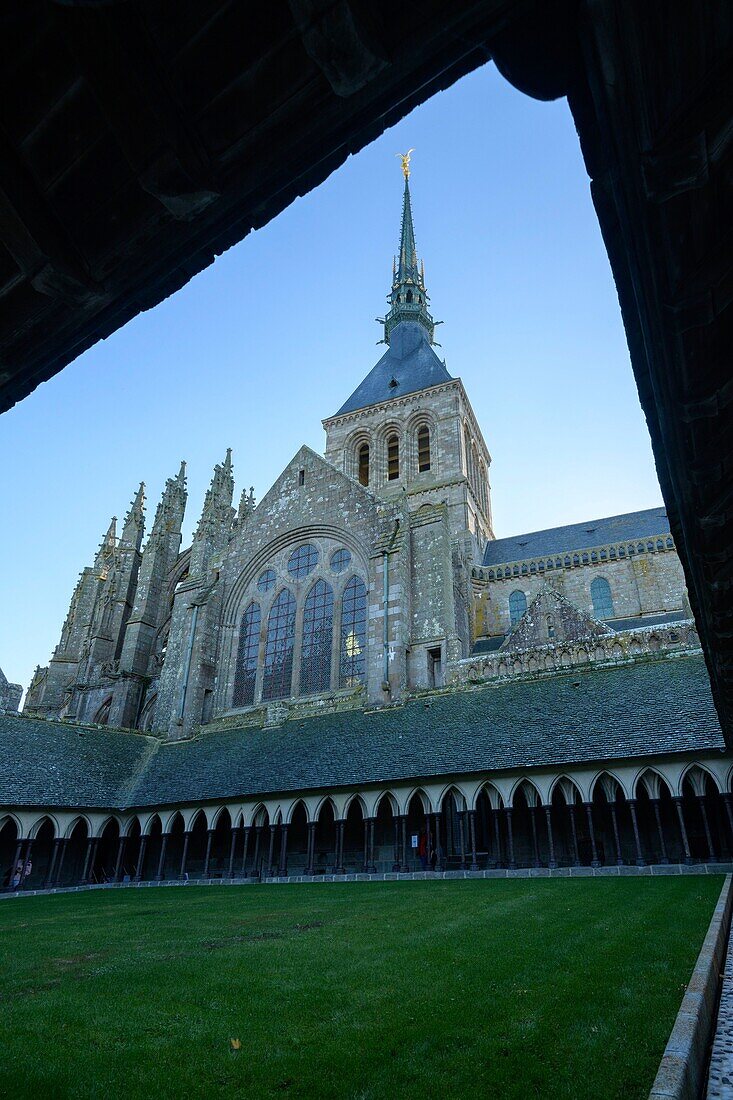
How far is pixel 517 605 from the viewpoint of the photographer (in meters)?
38.4

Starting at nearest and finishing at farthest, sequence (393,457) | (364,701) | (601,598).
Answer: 1. (364,701)
2. (601,598)
3. (393,457)

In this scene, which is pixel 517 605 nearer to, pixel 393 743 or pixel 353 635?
pixel 353 635

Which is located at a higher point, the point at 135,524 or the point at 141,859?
the point at 135,524

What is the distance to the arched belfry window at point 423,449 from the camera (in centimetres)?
4775

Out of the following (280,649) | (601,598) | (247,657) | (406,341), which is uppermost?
(406,341)

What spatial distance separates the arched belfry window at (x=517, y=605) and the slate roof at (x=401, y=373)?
1744 centimetres

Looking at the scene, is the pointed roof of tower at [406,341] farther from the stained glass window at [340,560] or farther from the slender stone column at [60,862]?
the slender stone column at [60,862]

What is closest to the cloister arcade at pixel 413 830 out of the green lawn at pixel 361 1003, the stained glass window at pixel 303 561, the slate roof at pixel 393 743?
the slate roof at pixel 393 743

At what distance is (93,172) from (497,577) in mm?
38442

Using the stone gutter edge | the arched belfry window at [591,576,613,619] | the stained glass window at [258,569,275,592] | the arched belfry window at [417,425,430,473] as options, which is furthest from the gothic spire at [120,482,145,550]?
the stone gutter edge

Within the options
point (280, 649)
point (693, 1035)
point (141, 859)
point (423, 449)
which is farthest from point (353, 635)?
point (693, 1035)

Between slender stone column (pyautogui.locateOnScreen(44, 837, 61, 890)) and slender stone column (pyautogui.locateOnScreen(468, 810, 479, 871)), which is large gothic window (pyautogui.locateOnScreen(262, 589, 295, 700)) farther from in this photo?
slender stone column (pyautogui.locateOnScreen(468, 810, 479, 871))

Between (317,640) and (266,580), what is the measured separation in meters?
4.80

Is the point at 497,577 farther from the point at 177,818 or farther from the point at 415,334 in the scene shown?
the point at 415,334
